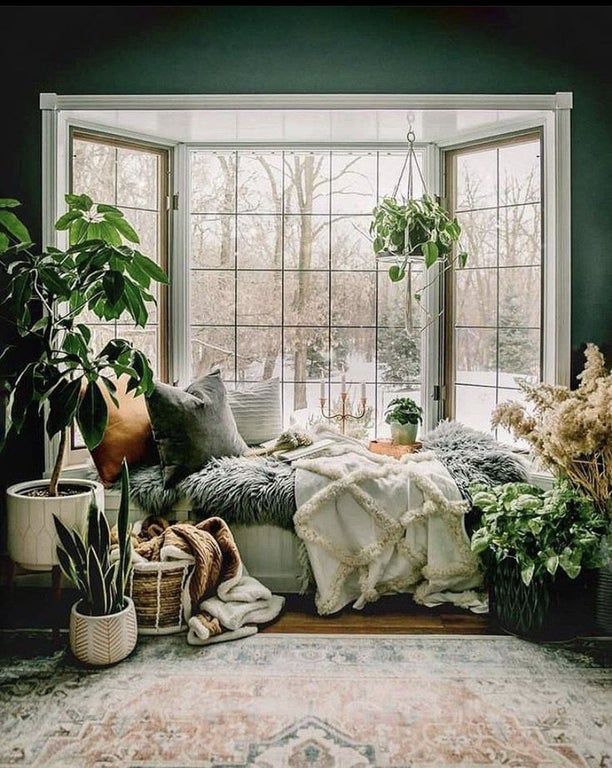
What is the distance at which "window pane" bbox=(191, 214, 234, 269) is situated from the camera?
13.9 ft

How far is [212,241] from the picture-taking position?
4.25m

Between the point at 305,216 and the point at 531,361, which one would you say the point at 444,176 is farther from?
the point at 531,361

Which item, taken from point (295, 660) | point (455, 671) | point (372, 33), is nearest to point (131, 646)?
point (295, 660)

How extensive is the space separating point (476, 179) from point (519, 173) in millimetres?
258

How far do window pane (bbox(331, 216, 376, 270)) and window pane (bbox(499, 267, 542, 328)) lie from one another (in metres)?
0.76

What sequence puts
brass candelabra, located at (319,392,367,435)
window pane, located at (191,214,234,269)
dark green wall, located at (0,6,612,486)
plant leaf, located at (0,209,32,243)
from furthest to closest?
window pane, located at (191,214,234,269)
brass candelabra, located at (319,392,367,435)
dark green wall, located at (0,6,612,486)
plant leaf, located at (0,209,32,243)

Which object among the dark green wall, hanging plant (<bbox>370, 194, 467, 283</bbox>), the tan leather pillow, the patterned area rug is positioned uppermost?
the dark green wall

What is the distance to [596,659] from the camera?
108 inches

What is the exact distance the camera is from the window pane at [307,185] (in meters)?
4.24

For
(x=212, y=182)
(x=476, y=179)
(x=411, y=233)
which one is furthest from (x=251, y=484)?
(x=476, y=179)

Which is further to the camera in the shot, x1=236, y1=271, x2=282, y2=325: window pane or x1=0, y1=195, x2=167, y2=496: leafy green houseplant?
x1=236, y1=271, x2=282, y2=325: window pane

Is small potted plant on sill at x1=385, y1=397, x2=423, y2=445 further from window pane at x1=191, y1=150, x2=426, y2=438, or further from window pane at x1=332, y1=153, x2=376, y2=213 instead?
window pane at x1=332, y1=153, x2=376, y2=213

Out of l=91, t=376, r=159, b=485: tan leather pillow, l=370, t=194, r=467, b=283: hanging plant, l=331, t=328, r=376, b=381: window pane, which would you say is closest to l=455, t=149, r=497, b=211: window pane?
l=370, t=194, r=467, b=283: hanging plant

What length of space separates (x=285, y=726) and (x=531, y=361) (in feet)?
7.69
